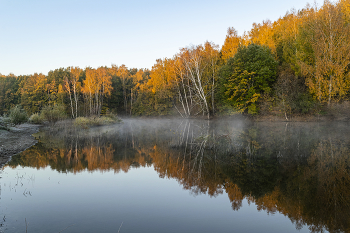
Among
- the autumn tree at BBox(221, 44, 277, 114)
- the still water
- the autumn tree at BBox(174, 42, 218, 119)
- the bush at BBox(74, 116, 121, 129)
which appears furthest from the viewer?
the autumn tree at BBox(174, 42, 218, 119)

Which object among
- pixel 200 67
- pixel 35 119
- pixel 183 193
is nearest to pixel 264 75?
pixel 200 67

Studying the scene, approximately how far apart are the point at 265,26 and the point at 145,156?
4341cm

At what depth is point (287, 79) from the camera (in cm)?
2852

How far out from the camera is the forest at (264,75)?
2558 centimetres

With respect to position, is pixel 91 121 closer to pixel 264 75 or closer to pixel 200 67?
pixel 200 67

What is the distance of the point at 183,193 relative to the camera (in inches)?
245

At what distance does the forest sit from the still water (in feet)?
64.2

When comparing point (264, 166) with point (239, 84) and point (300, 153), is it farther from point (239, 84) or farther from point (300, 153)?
point (239, 84)

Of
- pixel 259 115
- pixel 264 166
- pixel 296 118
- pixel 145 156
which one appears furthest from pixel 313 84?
pixel 145 156

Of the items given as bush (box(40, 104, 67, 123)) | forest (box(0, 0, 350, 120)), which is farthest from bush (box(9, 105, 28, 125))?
forest (box(0, 0, 350, 120))

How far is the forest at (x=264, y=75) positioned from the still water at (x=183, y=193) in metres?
19.6

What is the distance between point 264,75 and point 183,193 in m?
30.6

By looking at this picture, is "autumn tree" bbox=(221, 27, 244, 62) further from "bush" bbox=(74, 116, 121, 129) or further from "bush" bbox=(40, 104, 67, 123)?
"bush" bbox=(40, 104, 67, 123)

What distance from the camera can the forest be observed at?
83.9 ft
